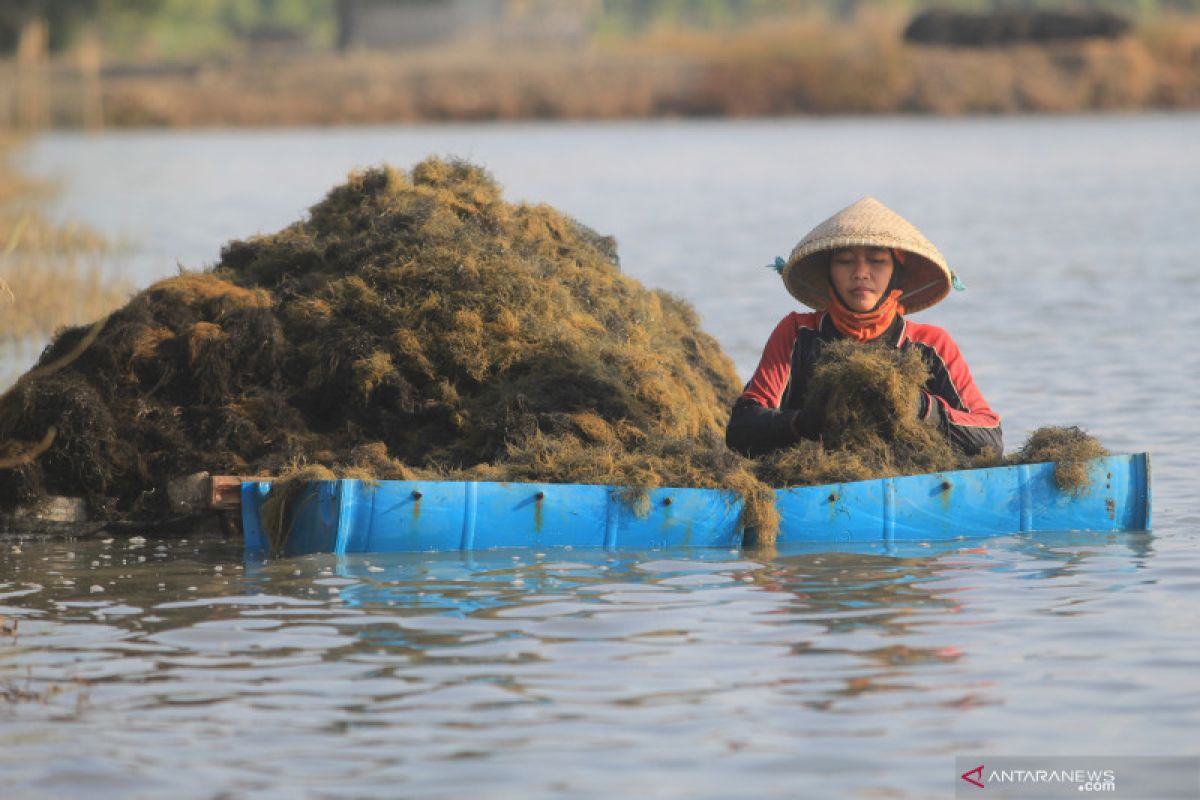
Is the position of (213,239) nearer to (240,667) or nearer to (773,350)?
(773,350)

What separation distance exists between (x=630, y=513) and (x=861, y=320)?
1341 millimetres

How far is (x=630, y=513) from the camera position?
852cm

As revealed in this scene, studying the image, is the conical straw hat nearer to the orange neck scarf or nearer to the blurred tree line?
the orange neck scarf

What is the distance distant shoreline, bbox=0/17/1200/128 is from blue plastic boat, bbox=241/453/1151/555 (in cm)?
4343

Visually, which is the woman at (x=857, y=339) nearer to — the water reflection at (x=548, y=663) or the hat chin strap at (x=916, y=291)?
the hat chin strap at (x=916, y=291)

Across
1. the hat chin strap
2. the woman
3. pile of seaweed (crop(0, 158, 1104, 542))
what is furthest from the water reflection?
the hat chin strap

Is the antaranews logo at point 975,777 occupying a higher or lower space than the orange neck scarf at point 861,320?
lower

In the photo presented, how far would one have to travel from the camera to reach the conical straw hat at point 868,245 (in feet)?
29.1

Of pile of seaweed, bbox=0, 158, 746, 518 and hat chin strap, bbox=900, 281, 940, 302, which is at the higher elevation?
hat chin strap, bbox=900, 281, 940, 302

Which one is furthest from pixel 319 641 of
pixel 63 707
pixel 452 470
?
pixel 452 470

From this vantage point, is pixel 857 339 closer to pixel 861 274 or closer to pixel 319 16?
pixel 861 274

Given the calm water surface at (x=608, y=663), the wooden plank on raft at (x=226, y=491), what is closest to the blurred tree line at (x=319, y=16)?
→ the wooden plank on raft at (x=226, y=491)

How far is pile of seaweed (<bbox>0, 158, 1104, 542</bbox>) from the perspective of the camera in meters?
8.76

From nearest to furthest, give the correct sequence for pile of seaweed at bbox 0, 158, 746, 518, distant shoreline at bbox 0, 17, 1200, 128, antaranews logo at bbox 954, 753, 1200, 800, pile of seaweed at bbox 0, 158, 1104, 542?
antaranews logo at bbox 954, 753, 1200, 800 → pile of seaweed at bbox 0, 158, 1104, 542 → pile of seaweed at bbox 0, 158, 746, 518 → distant shoreline at bbox 0, 17, 1200, 128
